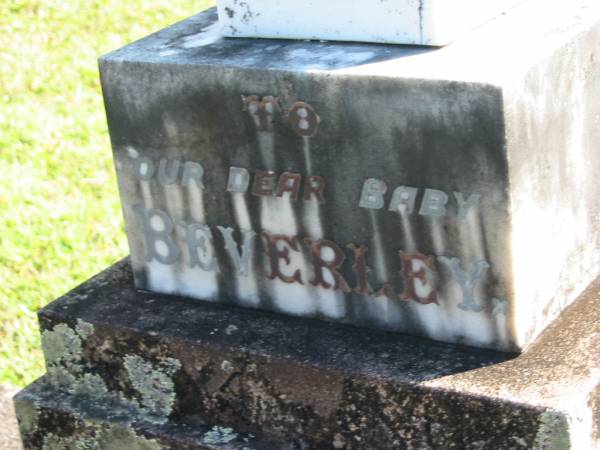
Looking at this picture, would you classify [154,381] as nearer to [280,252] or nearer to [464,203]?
[280,252]

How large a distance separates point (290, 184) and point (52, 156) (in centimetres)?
247

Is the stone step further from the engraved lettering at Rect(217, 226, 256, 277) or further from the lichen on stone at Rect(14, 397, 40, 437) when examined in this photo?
the engraved lettering at Rect(217, 226, 256, 277)

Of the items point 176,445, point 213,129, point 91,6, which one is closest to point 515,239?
point 213,129

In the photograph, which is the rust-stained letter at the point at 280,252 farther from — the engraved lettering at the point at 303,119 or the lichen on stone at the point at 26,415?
the lichen on stone at the point at 26,415

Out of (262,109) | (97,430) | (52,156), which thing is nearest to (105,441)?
(97,430)

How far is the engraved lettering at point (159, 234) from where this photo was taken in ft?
7.97

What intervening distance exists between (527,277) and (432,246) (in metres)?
0.17

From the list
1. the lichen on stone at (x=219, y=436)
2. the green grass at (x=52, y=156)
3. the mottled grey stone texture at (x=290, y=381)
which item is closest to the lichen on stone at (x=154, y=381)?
the mottled grey stone texture at (x=290, y=381)

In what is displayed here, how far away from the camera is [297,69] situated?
215 cm

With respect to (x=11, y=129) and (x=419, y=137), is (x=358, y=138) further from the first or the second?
(x=11, y=129)

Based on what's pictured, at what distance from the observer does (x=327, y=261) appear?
227cm

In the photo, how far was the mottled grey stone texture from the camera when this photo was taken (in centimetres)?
205

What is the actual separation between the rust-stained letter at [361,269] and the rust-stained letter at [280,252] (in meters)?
0.12

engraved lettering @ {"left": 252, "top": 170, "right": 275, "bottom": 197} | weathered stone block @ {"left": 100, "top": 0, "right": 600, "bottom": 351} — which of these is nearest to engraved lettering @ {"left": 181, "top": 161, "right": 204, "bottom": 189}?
weathered stone block @ {"left": 100, "top": 0, "right": 600, "bottom": 351}
